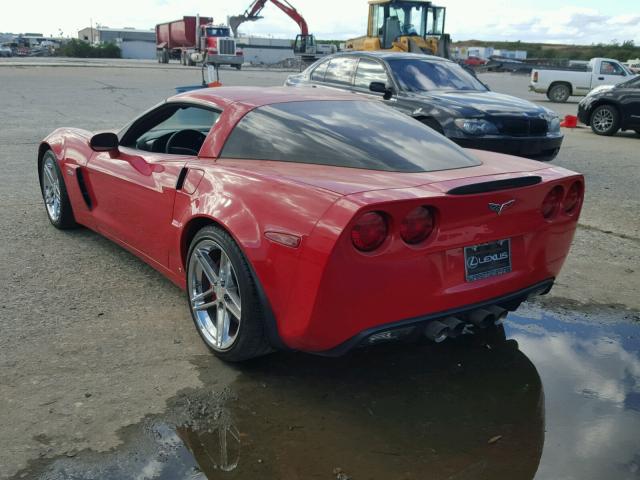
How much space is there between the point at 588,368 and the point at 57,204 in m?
4.30

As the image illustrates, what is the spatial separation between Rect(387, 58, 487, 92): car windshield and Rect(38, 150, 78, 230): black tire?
5.27 m

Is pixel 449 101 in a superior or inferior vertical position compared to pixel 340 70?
inferior

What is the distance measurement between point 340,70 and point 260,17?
1549 inches

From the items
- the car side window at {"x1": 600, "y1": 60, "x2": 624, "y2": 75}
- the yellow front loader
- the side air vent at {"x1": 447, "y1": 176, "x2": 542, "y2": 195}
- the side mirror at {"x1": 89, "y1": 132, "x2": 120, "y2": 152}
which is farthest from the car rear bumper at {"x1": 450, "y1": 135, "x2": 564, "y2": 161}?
the car side window at {"x1": 600, "y1": 60, "x2": 624, "y2": 75}

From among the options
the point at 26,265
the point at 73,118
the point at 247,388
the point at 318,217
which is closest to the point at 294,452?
the point at 247,388

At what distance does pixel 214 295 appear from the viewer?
3.45 meters

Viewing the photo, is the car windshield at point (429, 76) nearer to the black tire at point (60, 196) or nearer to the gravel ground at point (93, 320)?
the gravel ground at point (93, 320)

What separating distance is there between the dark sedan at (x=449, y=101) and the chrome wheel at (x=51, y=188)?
15.9ft

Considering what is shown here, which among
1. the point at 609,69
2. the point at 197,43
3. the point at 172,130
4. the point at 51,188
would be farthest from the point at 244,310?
the point at 197,43

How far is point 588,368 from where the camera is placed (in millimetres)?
3465

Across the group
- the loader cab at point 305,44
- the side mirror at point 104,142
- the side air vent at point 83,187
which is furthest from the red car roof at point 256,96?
the loader cab at point 305,44

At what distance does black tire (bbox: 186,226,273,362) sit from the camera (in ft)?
10.0

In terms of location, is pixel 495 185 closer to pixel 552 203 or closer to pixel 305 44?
pixel 552 203

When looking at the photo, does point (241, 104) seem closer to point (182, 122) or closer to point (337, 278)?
point (182, 122)
